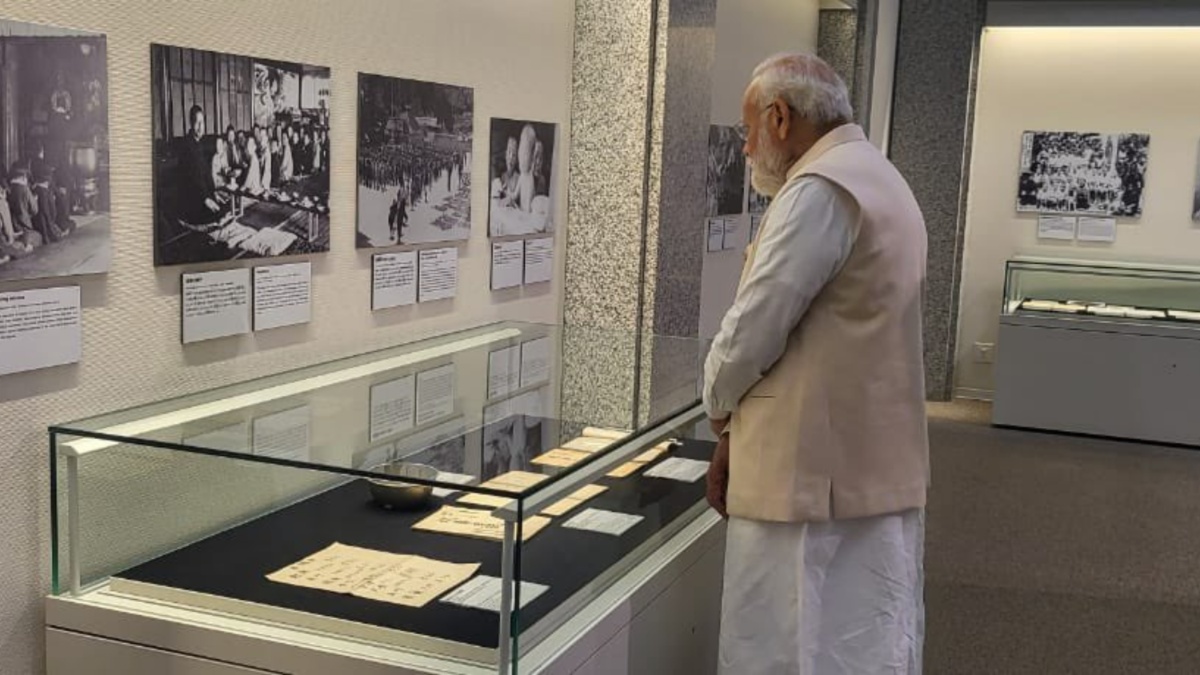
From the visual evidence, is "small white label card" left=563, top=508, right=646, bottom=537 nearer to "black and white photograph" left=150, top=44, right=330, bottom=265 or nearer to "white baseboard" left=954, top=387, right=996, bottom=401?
"black and white photograph" left=150, top=44, right=330, bottom=265

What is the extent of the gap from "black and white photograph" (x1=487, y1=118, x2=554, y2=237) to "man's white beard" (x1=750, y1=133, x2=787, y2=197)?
147cm

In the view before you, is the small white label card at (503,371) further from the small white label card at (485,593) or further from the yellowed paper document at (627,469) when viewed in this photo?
the small white label card at (485,593)

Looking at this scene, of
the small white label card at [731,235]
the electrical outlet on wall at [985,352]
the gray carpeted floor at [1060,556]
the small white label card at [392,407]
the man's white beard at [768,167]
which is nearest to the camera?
the small white label card at [392,407]

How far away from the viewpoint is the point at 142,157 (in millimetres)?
2541

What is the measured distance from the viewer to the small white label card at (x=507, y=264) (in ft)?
13.4

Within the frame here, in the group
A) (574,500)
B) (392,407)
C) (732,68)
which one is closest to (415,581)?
(574,500)

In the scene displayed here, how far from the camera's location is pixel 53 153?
2.30 metres

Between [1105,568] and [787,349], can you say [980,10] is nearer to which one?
[1105,568]

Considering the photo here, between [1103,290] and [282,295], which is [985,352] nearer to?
[1103,290]

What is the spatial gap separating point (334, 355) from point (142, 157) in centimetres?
88

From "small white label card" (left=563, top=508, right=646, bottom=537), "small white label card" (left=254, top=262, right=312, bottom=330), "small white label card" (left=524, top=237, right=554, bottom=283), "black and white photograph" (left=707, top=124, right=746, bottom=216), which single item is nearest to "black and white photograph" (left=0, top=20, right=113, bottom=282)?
"small white label card" (left=254, top=262, right=312, bottom=330)

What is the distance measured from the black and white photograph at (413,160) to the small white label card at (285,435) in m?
0.91

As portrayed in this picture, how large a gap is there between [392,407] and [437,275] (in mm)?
1080

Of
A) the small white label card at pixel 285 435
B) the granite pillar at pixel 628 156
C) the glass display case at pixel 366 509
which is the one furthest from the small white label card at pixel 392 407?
the granite pillar at pixel 628 156
